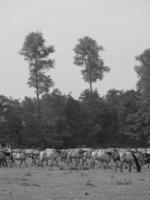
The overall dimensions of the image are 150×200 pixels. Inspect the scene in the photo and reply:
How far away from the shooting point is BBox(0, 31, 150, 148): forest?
72250 millimetres

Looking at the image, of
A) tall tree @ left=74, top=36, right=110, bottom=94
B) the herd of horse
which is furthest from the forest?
the herd of horse

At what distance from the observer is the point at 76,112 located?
78.1 m

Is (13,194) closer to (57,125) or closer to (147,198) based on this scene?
(147,198)

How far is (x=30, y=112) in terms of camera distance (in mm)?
76062

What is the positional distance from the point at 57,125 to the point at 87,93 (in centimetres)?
1053

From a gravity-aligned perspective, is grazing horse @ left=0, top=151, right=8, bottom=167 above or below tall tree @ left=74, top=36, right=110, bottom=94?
below

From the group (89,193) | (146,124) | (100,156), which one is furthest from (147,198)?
(146,124)

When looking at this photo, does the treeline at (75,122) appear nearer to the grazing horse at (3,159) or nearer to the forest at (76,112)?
the forest at (76,112)

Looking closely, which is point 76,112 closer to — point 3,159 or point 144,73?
point 144,73

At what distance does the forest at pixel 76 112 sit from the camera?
237ft

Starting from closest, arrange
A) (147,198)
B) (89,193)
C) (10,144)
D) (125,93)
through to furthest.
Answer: (147,198) < (89,193) < (10,144) < (125,93)

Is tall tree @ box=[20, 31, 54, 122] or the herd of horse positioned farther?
tall tree @ box=[20, 31, 54, 122]

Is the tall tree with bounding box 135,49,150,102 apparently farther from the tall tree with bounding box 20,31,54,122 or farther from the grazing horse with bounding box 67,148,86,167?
the grazing horse with bounding box 67,148,86,167

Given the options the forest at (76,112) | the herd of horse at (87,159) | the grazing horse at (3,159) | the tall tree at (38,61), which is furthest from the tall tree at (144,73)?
the grazing horse at (3,159)
